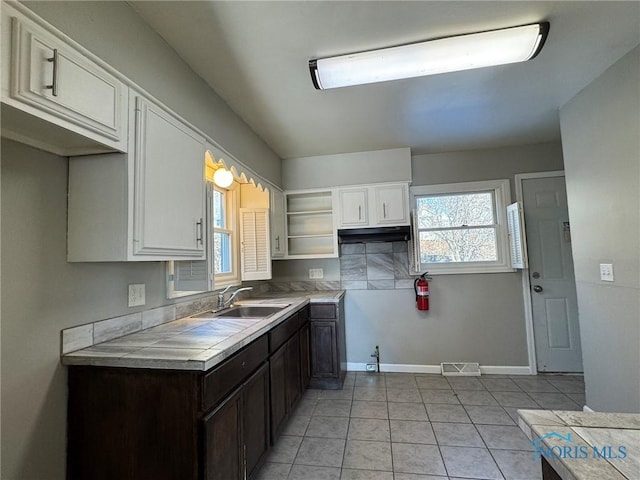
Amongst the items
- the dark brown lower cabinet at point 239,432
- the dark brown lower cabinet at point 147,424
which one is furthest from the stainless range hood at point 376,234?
the dark brown lower cabinet at point 147,424

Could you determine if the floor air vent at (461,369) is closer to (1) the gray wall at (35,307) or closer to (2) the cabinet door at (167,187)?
(2) the cabinet door at (167,187)

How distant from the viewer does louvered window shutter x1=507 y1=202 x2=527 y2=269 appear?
10.3ft

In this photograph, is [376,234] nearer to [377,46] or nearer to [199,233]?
[377,46]

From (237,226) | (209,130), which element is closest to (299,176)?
(237,226)

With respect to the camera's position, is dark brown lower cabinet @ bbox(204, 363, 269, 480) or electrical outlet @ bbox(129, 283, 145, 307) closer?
dark brown lower cabinet @ bbox(204, 363, 269, 480)

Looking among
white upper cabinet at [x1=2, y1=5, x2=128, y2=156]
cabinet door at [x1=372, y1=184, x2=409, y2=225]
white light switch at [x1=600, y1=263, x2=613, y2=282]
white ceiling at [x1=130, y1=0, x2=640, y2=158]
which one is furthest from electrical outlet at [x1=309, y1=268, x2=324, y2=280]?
white upper cabinet at [x1=2, y1=5, x2=128, y2=156]

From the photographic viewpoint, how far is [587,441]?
74 centimetres

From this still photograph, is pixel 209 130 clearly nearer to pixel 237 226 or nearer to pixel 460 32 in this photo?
pixel 237 226

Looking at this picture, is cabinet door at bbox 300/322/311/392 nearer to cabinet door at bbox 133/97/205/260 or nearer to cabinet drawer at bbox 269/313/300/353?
cabinet drawer at bbox 269/313/300/353

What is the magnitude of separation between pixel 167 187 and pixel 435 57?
169cm

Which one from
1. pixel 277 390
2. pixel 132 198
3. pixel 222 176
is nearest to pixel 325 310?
pixel 277 390

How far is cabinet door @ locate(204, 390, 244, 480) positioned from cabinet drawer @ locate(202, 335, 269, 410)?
5cm

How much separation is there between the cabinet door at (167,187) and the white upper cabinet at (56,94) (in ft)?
0.44

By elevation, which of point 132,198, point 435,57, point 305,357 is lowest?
point 305,357
